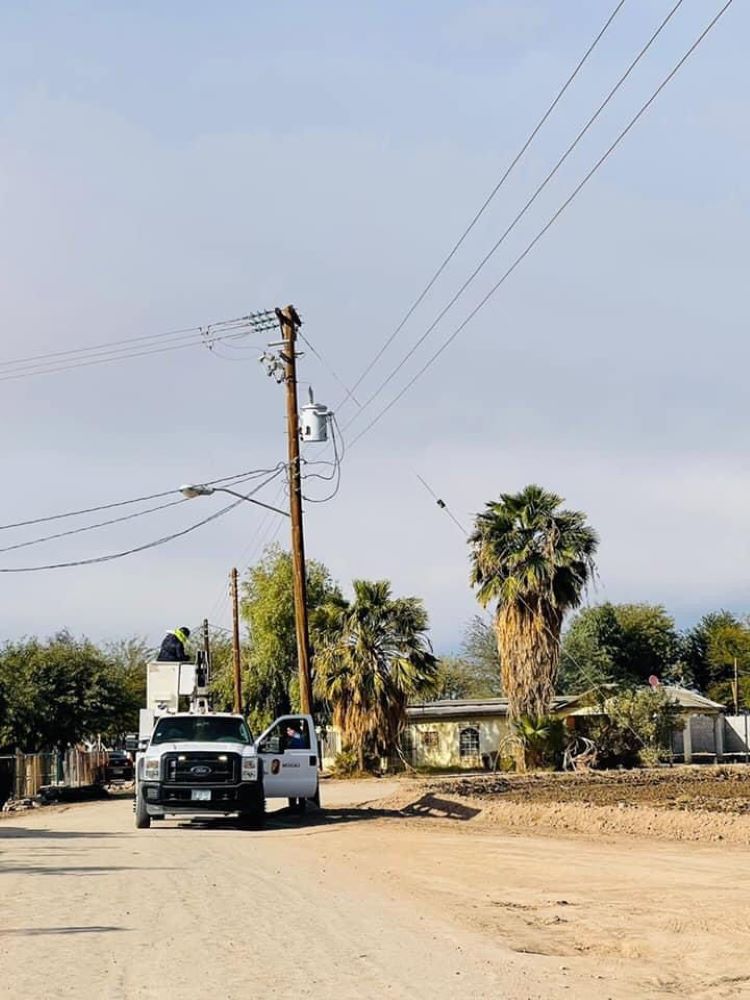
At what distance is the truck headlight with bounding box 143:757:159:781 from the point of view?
2258 cm

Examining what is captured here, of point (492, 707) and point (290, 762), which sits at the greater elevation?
point (492, 707)

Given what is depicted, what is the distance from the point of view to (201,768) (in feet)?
74.2

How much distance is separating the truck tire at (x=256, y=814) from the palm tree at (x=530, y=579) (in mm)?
20730

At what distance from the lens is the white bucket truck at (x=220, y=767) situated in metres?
22.5

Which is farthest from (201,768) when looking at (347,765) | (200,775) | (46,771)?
(347,765)

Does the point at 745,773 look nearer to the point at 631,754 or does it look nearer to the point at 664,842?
the point at 631,754

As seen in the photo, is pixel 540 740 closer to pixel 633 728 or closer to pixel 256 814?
pixel 633 728

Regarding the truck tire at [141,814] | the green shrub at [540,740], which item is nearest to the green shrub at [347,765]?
the green shrub at [540,740]

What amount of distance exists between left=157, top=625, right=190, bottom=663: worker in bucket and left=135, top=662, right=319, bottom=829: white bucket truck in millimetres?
8727

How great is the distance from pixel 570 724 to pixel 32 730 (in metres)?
19.8

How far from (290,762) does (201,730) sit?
185cm

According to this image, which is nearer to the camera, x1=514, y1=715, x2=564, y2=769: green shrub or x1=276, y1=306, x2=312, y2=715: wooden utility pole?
x1=276, y1=306, x2=312, y2=715: wooden utility pole

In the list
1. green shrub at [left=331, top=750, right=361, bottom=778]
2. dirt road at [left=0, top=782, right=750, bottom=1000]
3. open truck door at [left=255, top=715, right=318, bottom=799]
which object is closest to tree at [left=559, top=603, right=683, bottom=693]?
green shrub at [left=331, top=750, right=361, bottom=778]

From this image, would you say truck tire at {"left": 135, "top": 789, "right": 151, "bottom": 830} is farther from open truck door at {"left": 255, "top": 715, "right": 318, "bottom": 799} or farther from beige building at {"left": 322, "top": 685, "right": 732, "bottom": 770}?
beige building at {"left": 322, "top": 685, "right": 732, "bottom": 770}
